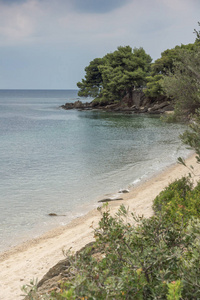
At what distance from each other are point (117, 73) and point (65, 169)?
52.8 meters

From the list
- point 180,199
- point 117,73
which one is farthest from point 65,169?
point 117,73

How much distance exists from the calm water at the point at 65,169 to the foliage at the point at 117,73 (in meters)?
32.0

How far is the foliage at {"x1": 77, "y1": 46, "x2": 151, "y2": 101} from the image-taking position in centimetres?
6856

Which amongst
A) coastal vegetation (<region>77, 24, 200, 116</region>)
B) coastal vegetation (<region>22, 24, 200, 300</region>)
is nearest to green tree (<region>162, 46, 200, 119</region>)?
coastal vegetation (<region>22, 24, 200, 300</region>)

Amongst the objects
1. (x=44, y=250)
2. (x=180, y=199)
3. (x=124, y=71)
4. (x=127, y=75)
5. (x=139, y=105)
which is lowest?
(x=44, y=250)

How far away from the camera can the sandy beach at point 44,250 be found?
7.57m

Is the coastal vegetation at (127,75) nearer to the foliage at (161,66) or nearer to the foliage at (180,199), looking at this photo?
the foliage at (161,66)

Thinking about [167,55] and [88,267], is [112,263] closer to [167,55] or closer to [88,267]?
[88,267]

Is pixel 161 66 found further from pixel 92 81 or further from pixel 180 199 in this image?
pixel 180 199

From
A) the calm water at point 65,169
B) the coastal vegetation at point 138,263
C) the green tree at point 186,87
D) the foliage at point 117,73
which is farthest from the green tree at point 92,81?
the coastal vegetation at point 138,263

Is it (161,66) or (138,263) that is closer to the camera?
(138,263)

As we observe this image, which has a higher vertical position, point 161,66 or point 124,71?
point 124,71

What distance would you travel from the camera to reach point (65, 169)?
21.4 m

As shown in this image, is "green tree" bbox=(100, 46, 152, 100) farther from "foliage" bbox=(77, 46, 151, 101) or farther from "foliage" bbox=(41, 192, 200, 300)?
"foliage" bbox=(41, 192, 200, 300)
